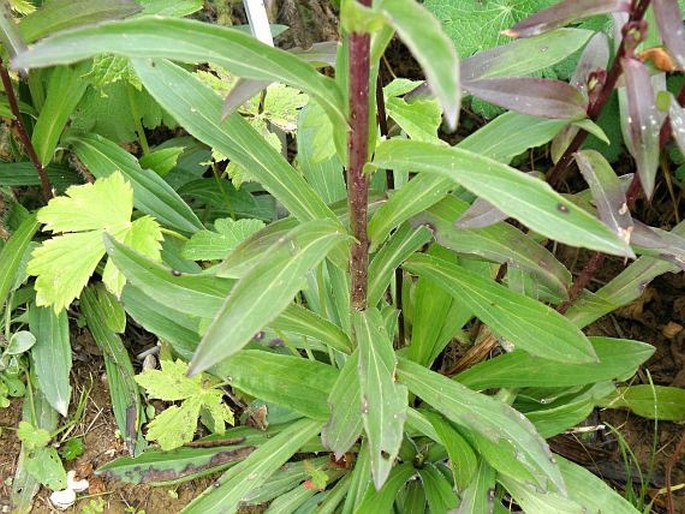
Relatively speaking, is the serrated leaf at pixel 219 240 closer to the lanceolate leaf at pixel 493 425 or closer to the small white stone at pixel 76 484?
the lanceolate leaf at pixel 493 425

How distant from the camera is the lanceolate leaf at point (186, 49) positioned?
27.1 inches

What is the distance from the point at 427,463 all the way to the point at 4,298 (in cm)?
100

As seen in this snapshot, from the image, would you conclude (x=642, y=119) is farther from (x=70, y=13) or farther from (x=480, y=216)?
(x=70, y=13)

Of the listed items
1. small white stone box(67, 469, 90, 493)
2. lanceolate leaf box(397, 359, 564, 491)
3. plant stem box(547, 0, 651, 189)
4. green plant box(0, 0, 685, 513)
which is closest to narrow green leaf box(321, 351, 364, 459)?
green plant box(0, 0, 685, 513)

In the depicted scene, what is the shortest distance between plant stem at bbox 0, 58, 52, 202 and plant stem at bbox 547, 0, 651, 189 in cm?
107

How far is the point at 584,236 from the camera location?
0.81m

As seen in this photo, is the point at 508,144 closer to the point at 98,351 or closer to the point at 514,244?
the point at 514,244

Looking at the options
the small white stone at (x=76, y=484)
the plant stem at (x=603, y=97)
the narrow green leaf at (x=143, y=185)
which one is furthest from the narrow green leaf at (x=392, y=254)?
the small white stone at (x=76, y=484)

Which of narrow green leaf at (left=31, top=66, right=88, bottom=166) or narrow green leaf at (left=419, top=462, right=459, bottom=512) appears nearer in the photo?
narrow green leaf at (left=419, top=462, right=459, bottom=512)

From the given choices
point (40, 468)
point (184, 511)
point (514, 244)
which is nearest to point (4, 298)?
point (40, 468)

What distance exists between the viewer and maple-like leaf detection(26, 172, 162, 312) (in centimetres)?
138

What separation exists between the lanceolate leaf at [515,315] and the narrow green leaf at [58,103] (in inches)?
33.2

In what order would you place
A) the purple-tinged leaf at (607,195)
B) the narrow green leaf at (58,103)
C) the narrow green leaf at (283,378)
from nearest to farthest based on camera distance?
the purple-tinged leaf at (607,195), the narrow green leaf at (283,378), the narrow green leaf at (58,103)

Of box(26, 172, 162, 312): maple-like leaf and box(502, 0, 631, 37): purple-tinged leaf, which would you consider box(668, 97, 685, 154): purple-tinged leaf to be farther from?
box(26, 172, 162, 312): maple-like leaf
